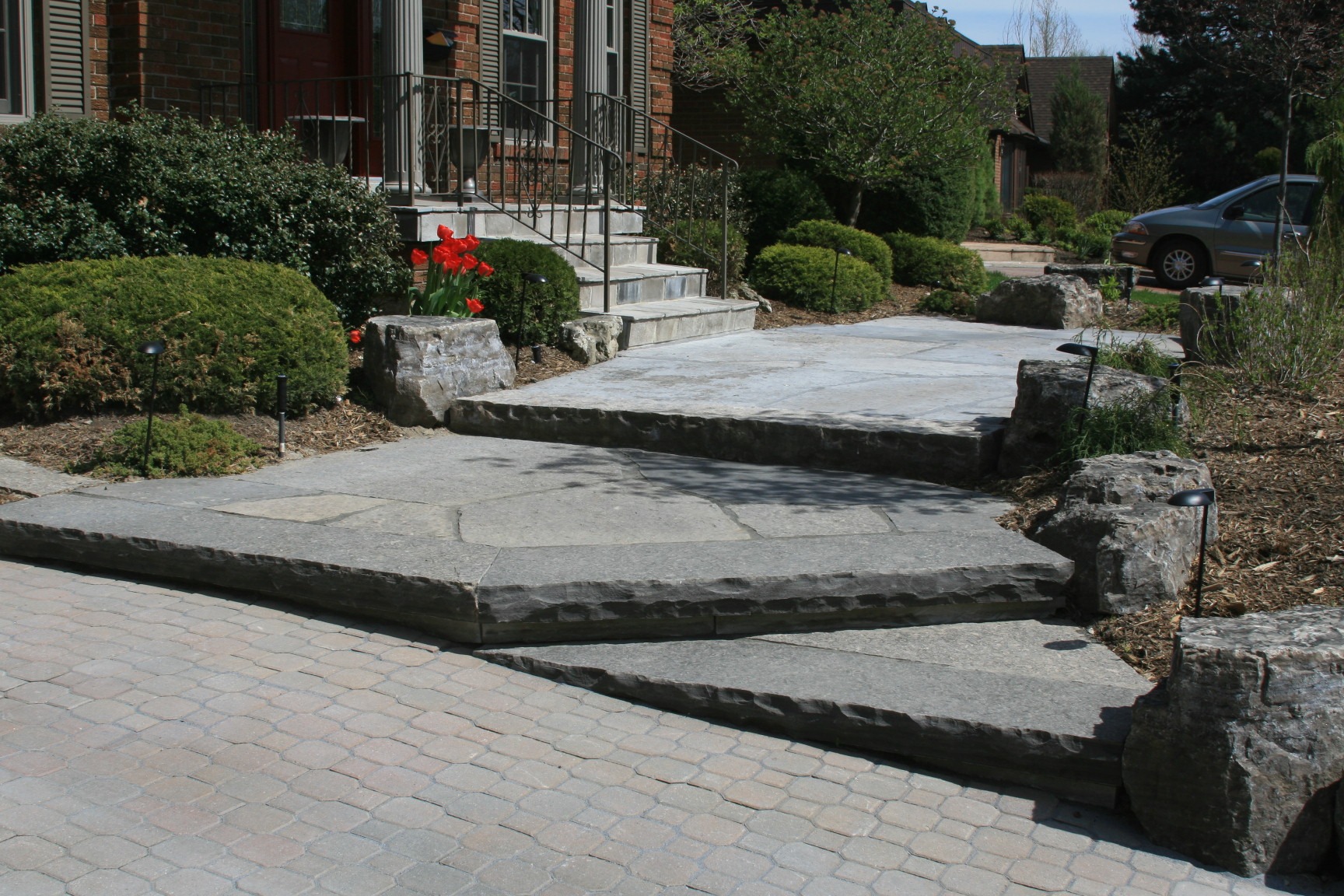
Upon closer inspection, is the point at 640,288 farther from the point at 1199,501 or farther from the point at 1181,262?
the point at 1181,262

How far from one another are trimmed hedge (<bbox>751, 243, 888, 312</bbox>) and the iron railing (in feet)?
1.64

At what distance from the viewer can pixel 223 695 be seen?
12.5 feet

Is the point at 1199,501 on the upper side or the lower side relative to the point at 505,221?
lower

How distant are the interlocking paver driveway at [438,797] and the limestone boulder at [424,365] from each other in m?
2.91

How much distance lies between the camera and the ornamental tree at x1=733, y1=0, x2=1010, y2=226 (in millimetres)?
14188

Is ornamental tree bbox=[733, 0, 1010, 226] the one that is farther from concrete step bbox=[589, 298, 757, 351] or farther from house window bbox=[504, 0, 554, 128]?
concrete step bbox=[589, 298, 757, 351]

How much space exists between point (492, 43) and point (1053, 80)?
35.4m

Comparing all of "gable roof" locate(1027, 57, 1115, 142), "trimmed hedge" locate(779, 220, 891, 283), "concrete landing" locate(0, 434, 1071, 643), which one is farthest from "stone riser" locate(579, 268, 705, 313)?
"gable roof" locate(1027, 57, 1115, 142)

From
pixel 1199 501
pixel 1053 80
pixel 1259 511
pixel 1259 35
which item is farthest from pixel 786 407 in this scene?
pixel 1053 80

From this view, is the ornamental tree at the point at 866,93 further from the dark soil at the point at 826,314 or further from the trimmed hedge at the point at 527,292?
the trimmed hedge at the point at 527,292

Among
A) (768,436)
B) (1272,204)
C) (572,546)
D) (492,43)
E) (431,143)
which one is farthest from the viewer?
(1272,204)

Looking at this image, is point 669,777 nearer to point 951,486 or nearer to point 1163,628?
point 1163,628

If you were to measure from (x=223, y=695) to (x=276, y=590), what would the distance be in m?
0.78

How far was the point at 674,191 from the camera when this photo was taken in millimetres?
12750
